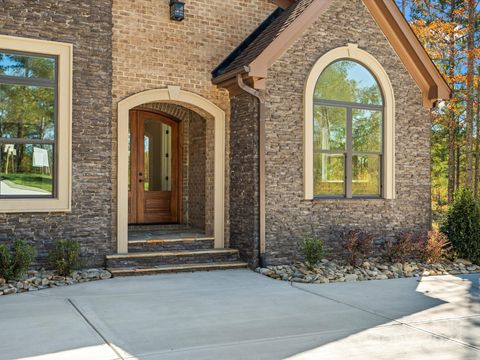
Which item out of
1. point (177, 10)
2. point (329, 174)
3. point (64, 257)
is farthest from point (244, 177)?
point (64, 257)

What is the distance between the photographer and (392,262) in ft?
34.3

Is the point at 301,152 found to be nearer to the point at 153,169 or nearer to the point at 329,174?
the point at 329,174

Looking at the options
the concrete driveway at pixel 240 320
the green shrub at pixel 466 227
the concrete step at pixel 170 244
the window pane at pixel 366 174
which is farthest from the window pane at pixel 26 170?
the green shrub at pixel 466 227

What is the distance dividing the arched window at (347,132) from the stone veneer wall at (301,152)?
0.35 metres

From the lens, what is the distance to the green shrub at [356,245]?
32.4 feet

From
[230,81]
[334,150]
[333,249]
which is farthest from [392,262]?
[230,81]

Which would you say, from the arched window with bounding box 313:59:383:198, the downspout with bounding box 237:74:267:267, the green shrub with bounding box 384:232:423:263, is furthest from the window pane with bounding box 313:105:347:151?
the green shrub with bounding box 384:232:423:263

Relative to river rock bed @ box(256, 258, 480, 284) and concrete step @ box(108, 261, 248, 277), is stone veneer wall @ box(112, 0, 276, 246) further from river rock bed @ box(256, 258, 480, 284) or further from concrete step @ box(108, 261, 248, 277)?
river rock bed @ box(256, 258, 480, 284)

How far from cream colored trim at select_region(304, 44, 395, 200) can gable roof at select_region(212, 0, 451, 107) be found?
27.3 inches

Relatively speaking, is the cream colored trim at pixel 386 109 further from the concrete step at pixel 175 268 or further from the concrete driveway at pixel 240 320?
the concrete driveway at pixel 240 320

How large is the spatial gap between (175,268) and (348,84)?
16.0 ft

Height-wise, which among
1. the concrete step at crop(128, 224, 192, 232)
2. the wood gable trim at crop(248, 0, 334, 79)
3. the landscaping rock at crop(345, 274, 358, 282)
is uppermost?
the wood gable trim at crop(248, 0, 334, 79)

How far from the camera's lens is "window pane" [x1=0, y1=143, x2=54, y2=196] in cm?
870

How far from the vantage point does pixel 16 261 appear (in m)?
8.07
